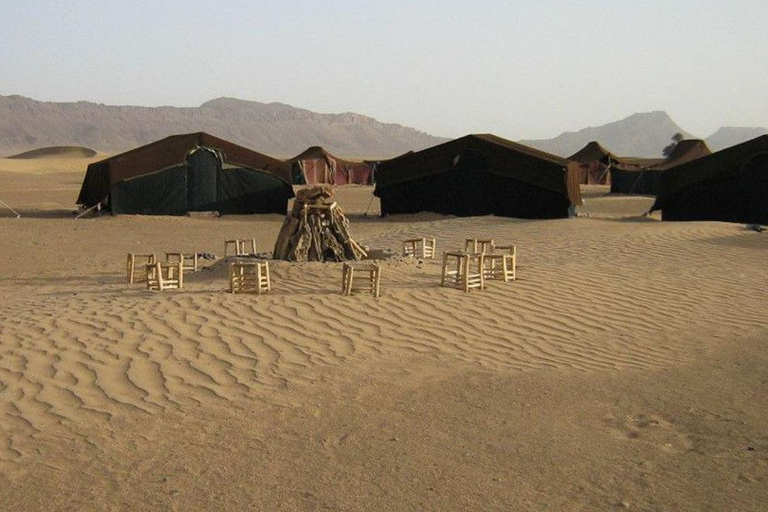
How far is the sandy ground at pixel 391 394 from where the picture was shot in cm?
512

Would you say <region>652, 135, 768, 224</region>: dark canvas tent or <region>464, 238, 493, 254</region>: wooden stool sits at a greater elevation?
<region>652, 135, 768, 224</region>: dark canvas tent

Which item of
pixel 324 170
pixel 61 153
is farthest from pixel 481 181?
pixel 61 153

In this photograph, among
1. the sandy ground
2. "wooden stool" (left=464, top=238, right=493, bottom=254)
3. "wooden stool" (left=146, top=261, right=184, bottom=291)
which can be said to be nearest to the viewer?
the sandy ground

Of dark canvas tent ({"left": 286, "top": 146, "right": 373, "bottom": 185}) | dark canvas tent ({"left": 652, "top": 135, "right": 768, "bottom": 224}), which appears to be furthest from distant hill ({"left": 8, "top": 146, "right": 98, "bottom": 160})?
dark canvas tent ({"left": 652, "top": 135, "right": 768, "bottom": 224})

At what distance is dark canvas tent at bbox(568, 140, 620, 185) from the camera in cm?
5241

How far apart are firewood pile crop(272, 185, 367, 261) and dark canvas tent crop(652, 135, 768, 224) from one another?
13586mm

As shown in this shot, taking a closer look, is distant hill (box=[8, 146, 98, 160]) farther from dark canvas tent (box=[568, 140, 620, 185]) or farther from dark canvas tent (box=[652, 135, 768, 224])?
dark canvas tent (box=[652, 135, 768, 224])

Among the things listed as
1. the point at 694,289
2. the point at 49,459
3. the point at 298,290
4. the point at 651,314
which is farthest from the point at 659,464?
the point at 694,289

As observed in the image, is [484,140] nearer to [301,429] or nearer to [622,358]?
[622,358]

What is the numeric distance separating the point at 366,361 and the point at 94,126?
179765 millimetres

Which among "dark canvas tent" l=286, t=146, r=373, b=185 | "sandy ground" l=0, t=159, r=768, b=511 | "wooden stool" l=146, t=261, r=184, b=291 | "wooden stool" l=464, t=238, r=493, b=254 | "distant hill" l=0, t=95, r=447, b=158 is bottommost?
"sandy ground" l=0, t=159, r=768, b=511

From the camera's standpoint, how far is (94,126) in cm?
17562

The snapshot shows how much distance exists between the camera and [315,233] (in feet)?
42.2

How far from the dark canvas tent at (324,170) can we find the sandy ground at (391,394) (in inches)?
1544
